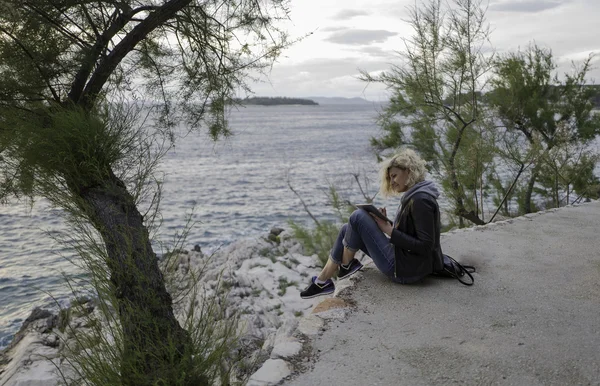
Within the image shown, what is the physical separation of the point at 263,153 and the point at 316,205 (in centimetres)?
2100

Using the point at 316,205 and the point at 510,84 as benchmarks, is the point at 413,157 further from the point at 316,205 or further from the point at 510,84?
the point at 316,205

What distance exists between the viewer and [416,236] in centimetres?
475

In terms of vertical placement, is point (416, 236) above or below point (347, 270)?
above

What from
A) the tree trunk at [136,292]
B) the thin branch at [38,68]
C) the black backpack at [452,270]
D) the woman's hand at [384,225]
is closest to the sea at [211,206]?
the tree trunk at [136,292]

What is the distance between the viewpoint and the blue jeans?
4965 millimetres

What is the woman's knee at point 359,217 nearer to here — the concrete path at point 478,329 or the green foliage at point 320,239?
the concrete path at point 478,329

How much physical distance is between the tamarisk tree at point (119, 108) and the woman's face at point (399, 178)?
212 cm

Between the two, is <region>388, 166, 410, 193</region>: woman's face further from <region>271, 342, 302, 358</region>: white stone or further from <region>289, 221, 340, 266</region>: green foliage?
<region>289, 221, 340, 266</region>: green foliage

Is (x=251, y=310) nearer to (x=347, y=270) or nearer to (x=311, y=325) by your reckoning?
(x=347, y=270)

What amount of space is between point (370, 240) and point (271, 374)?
5.96 ft

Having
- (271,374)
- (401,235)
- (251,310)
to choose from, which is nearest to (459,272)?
(401,235)

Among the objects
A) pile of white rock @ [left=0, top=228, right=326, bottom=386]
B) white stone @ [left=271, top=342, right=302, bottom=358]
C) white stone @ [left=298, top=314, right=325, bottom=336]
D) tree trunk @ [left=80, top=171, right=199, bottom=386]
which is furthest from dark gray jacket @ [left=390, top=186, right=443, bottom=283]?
tree trunk @ [left=80, top=171, right=199, bottom=386]

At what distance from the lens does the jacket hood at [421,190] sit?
4.71 metres

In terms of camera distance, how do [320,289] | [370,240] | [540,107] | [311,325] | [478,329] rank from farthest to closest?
[540,107] → [320,289] → [370,240] → [311,325] → [478,329]
